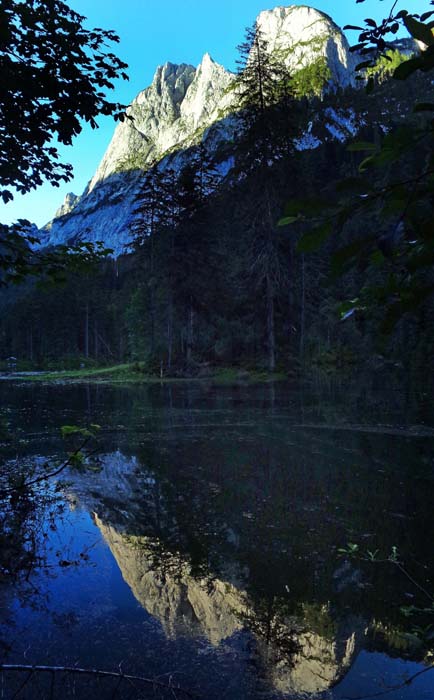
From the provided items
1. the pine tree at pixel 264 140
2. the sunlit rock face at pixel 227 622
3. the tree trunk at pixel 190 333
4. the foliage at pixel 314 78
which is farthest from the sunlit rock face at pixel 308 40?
the sunlit rock face at pixel 227 622

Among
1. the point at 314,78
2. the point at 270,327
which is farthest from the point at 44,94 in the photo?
the point at 314,78

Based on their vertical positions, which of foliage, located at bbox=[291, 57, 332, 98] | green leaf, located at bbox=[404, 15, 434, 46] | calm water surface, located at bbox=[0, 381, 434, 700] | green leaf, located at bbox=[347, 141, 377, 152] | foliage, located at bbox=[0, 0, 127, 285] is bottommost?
calm water surface, located at bbox=[0, 381, 434, 700]

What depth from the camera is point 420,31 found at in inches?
39.5

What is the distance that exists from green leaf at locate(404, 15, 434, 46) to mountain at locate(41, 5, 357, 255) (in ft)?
320

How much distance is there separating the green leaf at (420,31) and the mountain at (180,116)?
3836 inches

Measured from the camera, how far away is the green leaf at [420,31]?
3.23 ft

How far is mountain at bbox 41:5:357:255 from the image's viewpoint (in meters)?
106

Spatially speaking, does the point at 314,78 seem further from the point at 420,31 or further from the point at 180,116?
the point at 420,31

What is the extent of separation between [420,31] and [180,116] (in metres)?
177

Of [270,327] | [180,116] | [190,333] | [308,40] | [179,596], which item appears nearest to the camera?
[179,596]

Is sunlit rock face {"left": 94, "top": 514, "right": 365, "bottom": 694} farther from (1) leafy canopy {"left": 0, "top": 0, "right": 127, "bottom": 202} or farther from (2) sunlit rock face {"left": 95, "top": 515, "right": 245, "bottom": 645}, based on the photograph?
(1) leafy canopy {"left": 0, "top": 0, "right": 127, "bottom": 202}

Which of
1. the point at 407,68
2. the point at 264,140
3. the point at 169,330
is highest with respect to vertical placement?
the point at 264,140

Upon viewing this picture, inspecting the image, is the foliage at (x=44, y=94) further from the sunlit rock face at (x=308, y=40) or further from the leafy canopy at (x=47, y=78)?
the sunlit rock face at (x=308, y=40)

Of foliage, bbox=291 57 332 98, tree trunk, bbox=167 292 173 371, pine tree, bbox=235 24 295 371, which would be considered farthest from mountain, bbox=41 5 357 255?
tree trunk, bbox=167 292 173 371
